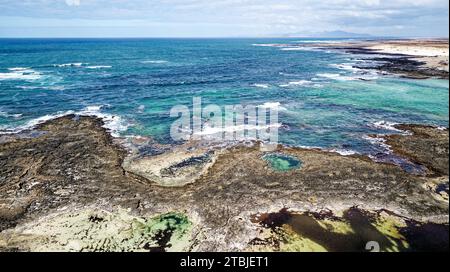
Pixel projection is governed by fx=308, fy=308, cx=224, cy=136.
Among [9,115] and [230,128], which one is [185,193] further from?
[9,115]

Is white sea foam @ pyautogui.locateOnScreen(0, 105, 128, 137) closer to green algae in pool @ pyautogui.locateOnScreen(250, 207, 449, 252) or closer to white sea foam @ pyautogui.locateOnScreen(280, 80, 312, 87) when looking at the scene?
green algae in pool @ pyautogui.locateOnScreen(250, 207, 449, 252)

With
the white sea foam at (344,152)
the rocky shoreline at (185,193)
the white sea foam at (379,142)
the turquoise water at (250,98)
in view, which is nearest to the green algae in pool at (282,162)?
the rocky shoreline at (185,193)

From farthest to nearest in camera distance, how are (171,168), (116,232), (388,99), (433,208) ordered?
(388,99) < (171,168) < (433,208) < (116,232)

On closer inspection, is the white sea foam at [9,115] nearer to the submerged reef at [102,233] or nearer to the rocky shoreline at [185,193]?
the rocky shoreline at [185,193]

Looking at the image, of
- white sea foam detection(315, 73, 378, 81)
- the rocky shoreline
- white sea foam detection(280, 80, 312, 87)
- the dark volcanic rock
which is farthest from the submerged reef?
white sea foam detection(315, 73, 378, 81)
